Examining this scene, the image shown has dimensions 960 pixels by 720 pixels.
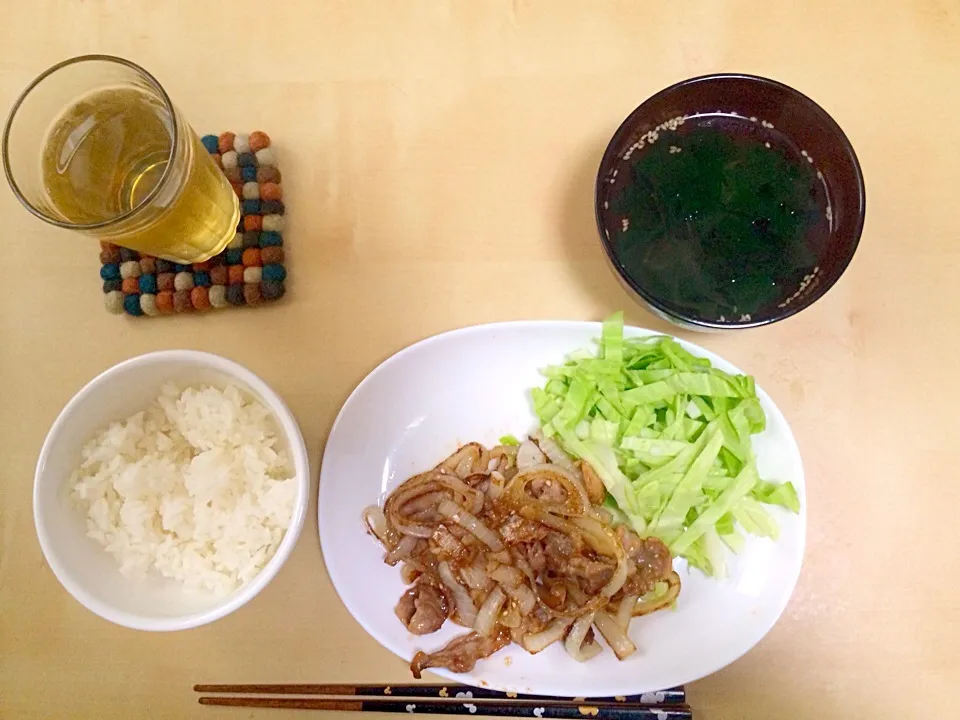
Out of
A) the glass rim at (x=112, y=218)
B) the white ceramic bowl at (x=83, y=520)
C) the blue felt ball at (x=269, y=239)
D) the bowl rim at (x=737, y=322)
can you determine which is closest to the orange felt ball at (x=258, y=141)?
the blue felt ball at (x=269, y=239)

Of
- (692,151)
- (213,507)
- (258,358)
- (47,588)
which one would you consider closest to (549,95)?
(692,151)

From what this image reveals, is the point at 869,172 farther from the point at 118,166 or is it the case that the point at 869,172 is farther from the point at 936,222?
the point at 118,166

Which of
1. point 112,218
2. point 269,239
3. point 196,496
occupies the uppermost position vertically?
point 112,218

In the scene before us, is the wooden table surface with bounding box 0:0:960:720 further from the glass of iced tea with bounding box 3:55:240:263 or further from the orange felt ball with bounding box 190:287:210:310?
the glass of iced tea with bounding box 3:55:240:263

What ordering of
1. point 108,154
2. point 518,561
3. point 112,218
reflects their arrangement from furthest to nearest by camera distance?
point 518,561 < point 108,154 < point 112,218

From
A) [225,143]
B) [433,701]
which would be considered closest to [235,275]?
[225,143]

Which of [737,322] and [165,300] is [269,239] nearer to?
[165,300]

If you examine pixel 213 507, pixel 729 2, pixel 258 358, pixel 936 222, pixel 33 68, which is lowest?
pixel 213 507
